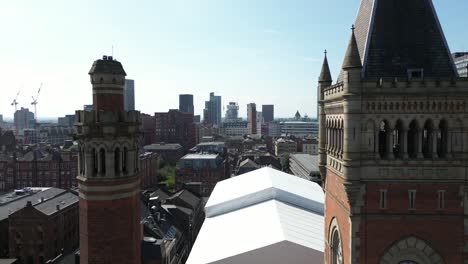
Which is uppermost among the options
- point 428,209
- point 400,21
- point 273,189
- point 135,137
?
point 400,21

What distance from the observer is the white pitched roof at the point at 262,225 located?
34.5 meters

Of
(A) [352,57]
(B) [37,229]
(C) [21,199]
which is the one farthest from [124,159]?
(C) [21,199]

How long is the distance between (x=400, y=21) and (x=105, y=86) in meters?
18.8

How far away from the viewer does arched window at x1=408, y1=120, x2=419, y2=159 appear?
21875 mm

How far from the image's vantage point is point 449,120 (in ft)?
70.9

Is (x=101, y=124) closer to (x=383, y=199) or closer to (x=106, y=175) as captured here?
(x=106, y=175)

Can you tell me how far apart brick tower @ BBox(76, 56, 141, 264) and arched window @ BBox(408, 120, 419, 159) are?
17.6 metres

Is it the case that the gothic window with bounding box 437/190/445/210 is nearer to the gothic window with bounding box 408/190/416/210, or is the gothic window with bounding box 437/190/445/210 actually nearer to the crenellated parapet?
the gothic window with bounding box 408/190/416/210

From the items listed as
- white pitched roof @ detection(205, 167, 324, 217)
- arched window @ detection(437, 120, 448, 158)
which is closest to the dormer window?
arched window @ detection(437, 120, 448, 158)

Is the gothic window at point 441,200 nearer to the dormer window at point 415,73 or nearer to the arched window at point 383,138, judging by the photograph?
the arched window at point 383,138

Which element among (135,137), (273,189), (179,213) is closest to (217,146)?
(179,213)

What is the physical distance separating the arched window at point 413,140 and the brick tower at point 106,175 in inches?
693

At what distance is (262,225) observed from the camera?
4056 centimetres

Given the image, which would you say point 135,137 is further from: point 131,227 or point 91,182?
point 131,227
